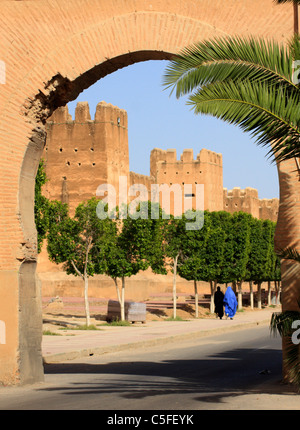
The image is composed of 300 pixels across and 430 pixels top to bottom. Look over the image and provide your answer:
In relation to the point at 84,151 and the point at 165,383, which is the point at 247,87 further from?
the point at 84,151

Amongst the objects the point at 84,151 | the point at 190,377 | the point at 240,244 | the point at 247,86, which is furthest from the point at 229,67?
the point at 84,151

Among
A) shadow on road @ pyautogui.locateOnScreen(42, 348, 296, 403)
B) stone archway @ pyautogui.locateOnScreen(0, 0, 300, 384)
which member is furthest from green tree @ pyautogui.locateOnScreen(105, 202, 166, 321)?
stone archway @ pyautogui.locateOnScreen(0, 0, 300, 384)

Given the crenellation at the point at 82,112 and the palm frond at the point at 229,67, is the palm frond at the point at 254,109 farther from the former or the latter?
the crenellation at the point at 82,112

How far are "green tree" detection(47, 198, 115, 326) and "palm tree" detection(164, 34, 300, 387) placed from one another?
1754 centimetres

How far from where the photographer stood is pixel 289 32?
10.6 metres

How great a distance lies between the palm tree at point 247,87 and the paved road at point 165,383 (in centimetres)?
111

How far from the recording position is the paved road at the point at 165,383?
855cm

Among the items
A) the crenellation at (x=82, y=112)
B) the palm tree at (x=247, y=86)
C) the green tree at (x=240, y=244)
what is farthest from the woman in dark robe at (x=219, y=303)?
the palm tree at (x=247, y=86)

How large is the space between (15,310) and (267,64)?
16.3 ft

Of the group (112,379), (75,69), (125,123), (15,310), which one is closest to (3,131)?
(75,69)

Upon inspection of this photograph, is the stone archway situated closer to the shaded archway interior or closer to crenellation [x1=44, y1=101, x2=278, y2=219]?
the shaded archway interior

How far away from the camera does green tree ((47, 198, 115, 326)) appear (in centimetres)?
2603

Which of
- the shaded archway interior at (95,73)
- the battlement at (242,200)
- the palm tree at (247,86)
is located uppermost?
the battlement at (242,200)
